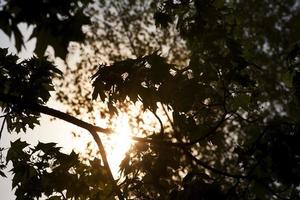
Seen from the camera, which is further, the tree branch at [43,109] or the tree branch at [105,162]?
the tree branch at [105,162]

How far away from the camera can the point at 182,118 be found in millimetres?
4336

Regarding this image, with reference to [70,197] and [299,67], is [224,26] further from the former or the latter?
[70,197]

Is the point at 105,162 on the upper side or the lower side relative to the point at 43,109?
lower

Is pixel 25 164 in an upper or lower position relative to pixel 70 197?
upper

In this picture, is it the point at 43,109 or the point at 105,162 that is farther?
the point at 105,162

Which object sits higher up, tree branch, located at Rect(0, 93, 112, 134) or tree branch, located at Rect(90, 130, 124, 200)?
tree branch, located at Rect(0, 93, 112, 134)

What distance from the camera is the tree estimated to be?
11.8 feet

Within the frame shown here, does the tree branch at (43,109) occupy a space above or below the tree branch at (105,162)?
above

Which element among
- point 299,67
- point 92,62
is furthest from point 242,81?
point 92,62

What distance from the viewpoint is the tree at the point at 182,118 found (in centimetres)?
361

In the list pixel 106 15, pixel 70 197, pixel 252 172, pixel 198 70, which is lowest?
pixel 252 172

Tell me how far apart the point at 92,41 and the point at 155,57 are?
1724cm

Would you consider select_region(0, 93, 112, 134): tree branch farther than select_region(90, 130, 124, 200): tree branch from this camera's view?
No

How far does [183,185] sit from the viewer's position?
3.60 meters
